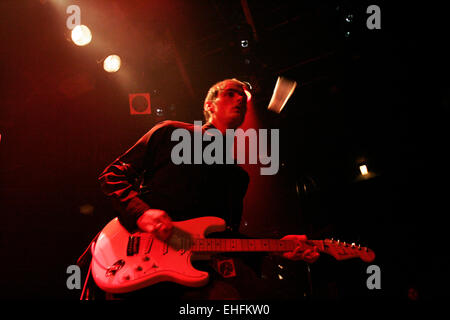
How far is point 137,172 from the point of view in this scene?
2.16 metres

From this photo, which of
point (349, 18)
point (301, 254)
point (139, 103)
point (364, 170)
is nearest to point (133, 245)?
point (301, 254)

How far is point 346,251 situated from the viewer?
2.17m

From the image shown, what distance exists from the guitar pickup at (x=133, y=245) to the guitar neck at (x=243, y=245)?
1.21ft

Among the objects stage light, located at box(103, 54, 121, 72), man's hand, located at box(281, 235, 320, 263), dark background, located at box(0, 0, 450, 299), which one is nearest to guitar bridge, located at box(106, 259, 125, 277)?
man's hand, located at box(281, 235, 320, 263)

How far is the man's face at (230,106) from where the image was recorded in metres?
2.75

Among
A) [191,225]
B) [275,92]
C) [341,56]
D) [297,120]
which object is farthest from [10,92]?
[341,56]

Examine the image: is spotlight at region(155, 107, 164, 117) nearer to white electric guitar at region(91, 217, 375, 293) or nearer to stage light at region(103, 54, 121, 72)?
stage light at region(103, 54, 121, 72)

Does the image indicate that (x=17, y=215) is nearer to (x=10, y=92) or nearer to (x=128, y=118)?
(x=10, y=92)

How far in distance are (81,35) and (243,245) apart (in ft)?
10.5

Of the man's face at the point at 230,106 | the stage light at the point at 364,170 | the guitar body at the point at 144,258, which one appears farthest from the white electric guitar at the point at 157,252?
the stage light at the point at 364,170

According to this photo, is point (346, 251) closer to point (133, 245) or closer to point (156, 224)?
point (156, 224)

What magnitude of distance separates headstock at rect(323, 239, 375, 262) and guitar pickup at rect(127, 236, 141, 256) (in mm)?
1509
